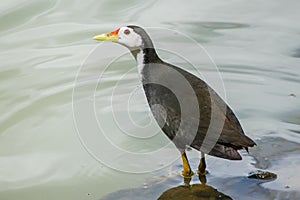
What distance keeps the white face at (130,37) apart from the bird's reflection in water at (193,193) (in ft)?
3.57

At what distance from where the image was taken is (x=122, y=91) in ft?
21.7

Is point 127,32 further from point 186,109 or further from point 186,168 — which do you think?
point 186,168

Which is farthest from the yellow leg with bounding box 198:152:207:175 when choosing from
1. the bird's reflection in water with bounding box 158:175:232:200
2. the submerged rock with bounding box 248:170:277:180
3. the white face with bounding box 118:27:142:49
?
the white face with bounding box 118:27:142:49

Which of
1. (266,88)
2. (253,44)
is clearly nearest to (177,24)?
(253,44)

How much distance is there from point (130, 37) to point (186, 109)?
0.75 m

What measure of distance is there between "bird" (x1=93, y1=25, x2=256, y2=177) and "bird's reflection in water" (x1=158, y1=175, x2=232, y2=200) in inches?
6.9

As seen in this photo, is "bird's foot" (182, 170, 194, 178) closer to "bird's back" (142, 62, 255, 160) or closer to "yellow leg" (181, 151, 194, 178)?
"yellow leg" (181, 151, 194, 178)

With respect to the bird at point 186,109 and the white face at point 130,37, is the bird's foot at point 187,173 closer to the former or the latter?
the bird at point 186,109

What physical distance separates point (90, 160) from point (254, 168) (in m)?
1.36

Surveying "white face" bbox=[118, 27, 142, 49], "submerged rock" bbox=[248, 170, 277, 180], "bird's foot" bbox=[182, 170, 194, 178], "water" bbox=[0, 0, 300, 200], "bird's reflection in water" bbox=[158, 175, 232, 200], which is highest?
"white face" bbox=[118, 27, 142, 49]

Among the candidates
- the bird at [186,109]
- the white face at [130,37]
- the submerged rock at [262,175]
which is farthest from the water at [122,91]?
the white face at [130,37]

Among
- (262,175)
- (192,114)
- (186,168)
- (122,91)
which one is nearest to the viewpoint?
(192,114)

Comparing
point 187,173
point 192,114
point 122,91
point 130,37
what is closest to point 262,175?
point 187,173

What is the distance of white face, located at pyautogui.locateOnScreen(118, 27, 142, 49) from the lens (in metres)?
4.83
